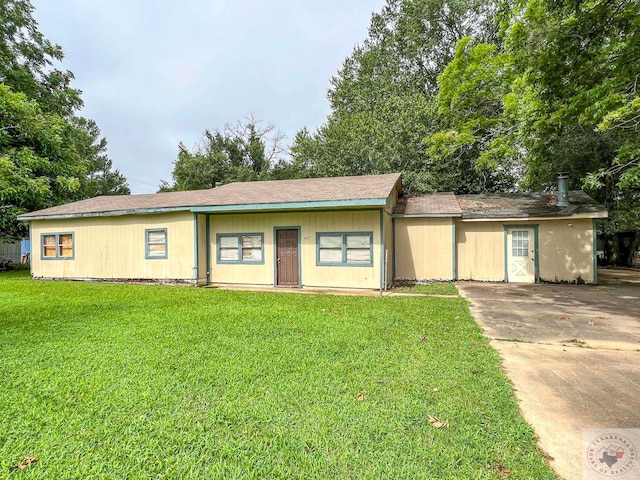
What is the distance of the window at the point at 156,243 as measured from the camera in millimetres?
10672

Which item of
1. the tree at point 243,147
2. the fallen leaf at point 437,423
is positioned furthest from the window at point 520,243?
the tree at point 243,147

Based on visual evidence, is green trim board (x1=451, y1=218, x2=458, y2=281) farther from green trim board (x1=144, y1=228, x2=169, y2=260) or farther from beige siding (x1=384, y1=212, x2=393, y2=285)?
green trim board (x1=144, y1=228, x2=169, y2=260)

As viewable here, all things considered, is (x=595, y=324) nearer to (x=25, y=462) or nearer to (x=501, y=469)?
(x=501, y=469)

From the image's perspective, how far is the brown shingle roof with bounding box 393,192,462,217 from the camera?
10.6m

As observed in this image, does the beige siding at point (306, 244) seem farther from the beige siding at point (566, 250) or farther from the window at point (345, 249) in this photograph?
the beige siding at point (566, 250)

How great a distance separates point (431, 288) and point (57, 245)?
43.0ft

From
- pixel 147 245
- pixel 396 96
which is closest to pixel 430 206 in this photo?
pixel 147 245

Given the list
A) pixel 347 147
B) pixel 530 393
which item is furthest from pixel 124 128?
pixel 530 393

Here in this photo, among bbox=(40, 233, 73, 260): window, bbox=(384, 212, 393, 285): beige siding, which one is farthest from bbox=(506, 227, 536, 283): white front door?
bbox=(40, 233, 73, 260): window

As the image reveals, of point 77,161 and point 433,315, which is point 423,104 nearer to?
point 433,315

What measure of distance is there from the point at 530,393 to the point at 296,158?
2256cm

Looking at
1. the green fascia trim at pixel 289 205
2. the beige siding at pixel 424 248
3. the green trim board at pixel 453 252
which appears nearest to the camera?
the green fascia trim at pixel 289 205

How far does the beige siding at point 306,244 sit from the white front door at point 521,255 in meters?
5.04

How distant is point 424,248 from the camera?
10922mm
